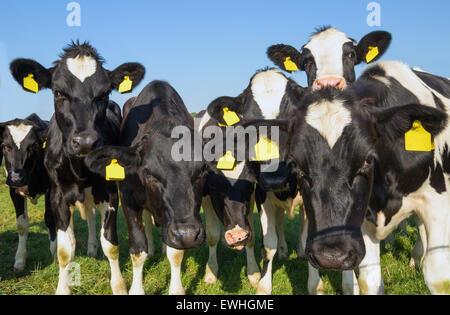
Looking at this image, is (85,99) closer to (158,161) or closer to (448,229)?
(158,161)

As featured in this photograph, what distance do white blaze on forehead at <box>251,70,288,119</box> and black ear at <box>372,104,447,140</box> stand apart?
2.19 metres

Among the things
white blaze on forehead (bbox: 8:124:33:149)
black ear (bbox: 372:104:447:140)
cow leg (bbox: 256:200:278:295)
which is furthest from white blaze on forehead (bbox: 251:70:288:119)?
white blaze on forehead (bbox: 8:124:33:149)

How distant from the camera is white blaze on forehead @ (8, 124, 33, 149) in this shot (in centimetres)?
690

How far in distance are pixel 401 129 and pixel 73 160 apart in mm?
3734

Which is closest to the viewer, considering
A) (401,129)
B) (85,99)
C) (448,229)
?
(401,129)

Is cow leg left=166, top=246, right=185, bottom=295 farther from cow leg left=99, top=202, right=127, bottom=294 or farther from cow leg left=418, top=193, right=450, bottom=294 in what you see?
cow leg left=418, top=193, right=450, bottom=294

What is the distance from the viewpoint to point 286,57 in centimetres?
745

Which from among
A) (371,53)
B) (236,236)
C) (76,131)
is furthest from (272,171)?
(371,53)

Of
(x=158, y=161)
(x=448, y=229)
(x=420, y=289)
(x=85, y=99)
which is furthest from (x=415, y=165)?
(x=85, y=99)

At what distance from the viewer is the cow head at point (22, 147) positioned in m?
6.60

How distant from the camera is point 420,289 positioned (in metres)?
4.77

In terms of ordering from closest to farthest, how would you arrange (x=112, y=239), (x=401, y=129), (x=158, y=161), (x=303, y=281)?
(x=401, y=129), (x=158, y=161), (x=112, y=239), (x=303, y=281)

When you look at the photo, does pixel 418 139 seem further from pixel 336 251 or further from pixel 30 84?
pixel 30 84

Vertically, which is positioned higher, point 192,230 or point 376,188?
point 376,188
